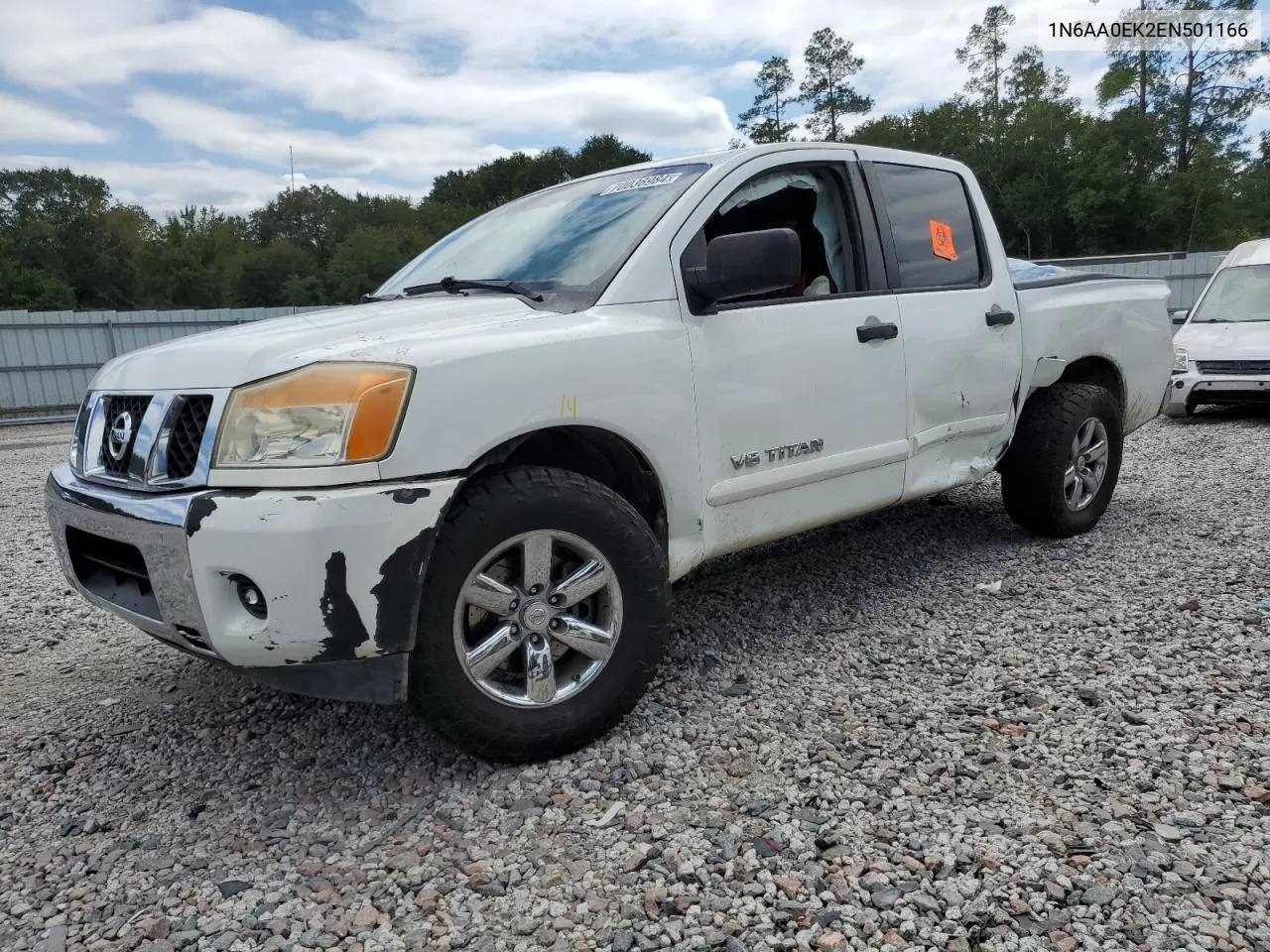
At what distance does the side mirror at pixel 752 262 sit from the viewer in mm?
2637

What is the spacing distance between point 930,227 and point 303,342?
2.63 meters

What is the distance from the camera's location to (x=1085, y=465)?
4562 mm

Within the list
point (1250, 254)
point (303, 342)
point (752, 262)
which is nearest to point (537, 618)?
point (303, 342)

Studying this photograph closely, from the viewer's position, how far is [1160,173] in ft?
135

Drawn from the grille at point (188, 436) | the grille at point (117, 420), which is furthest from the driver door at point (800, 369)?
the grille at point (117, 420)

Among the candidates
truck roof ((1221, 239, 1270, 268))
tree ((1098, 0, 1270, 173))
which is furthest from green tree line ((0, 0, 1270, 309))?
truck roof ((1221, 239, 1270, 268))

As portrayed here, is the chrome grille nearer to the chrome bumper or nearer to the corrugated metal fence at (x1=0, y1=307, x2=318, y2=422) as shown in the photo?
the chrome bumper

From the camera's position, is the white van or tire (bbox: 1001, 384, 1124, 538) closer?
tire (bbox: 1001, 384, 1124, 538)

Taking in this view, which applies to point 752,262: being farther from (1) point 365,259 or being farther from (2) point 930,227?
(1) point 365,259

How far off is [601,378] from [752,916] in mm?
1385

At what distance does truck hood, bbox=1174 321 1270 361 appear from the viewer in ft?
27.5

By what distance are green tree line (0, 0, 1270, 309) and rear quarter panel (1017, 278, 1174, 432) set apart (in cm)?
2880

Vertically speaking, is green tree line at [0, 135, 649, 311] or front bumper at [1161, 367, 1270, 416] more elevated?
green tree line at [0, 135, 649, 311]

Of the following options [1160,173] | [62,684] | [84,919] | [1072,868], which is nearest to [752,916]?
[1072,868]
